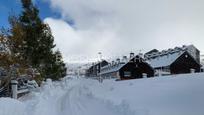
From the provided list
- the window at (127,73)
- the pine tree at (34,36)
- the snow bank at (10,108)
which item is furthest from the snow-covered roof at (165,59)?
the snow bank at (10,108)

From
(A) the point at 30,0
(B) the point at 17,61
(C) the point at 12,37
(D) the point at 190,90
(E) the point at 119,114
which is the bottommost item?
(E) the point at 119,114

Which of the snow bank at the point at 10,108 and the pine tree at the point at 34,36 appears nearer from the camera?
the snow bank at the point at 10,108

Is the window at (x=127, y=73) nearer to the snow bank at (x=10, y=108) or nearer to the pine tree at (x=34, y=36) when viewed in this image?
the pine tree at (x=34, y=36)

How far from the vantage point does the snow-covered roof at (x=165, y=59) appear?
7781cm

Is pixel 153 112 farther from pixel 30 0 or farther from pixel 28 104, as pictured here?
pixel 30 0

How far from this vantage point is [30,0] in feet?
109

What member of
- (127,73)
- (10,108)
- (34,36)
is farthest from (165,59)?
(10,108)

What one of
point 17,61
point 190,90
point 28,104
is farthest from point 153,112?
point 17,61

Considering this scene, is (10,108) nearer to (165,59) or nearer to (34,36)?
(34,36)

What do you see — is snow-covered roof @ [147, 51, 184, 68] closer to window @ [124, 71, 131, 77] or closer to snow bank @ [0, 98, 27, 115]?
window @ [124, 71, 131, 77]

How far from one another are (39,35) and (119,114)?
70.5 ft

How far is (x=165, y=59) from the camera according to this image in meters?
81.3

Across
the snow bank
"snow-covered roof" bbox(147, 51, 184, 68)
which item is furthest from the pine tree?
"snow-covered roof" bbox(147, 51, 184, 68)

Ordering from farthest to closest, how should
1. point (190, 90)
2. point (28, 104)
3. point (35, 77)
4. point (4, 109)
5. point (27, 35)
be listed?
point (27, 35)
point (35, 77)
point (28, 104)
point (190, 90)
point (4, 109)
